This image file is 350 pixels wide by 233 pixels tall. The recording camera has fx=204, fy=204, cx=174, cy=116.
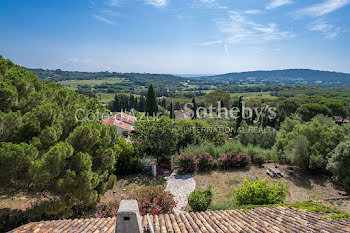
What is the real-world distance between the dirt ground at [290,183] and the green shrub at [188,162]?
682 mm

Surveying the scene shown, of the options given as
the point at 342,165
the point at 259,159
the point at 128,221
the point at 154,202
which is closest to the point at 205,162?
the point at 259,159

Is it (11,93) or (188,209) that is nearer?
(11,93)

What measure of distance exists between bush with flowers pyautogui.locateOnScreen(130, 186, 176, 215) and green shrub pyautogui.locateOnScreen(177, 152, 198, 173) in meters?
5.63

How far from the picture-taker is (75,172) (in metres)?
7.05

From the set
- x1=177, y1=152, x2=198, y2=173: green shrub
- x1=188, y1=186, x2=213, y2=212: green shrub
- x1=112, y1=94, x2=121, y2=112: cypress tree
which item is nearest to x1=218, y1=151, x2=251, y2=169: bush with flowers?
x1=177, y1=152, x2=198, y2=173: green shrub

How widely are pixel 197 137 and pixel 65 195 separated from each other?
500 inches

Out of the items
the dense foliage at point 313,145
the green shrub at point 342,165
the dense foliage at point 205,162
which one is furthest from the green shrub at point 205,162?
the green shrub at point 342,165

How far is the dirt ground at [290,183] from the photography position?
10.5m

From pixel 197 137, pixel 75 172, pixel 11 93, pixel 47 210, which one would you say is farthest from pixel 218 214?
pixel 197 137

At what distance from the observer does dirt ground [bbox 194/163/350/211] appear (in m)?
10.5

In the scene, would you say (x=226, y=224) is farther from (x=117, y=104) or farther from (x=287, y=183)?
(x=117, y=104)

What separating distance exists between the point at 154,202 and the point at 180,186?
4.29 meters

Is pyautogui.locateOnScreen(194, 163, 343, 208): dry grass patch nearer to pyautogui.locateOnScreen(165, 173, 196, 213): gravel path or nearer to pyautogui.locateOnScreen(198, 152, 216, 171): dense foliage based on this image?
pyautogui.locateOnScreen(165, 173, 196, 213): gravel path

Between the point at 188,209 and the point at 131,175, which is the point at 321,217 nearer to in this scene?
the point at 188,209
